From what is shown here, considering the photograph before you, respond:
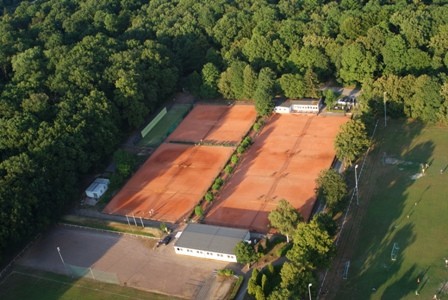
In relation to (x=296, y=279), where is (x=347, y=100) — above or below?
below

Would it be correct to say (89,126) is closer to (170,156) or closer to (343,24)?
(170,156)

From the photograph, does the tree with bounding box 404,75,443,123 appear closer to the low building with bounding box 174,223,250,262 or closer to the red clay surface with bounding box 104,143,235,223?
the red clay surface with bounding box 104,143,235,223

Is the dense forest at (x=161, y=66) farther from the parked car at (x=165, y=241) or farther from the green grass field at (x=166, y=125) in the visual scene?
the parked car at (x=165, y=241)

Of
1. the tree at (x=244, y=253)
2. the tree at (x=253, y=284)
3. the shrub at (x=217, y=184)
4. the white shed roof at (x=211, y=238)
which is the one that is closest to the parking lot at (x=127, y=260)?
the white shed roof at (x=211, y=238)

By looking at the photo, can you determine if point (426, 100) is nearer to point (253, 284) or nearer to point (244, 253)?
point (244, 253)

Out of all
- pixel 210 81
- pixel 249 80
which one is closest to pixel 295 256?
pixel 249 80

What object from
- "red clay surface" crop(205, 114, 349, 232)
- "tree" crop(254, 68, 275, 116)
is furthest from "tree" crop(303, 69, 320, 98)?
"tree" crop(254, 68, 275, 116)

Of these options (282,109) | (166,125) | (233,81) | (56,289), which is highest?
(233,81)
